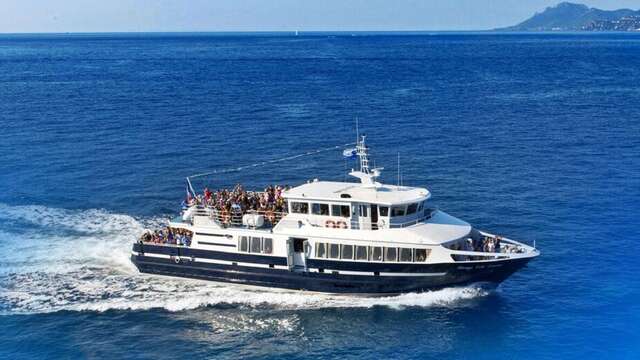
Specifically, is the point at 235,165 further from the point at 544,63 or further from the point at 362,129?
the point at 544,63

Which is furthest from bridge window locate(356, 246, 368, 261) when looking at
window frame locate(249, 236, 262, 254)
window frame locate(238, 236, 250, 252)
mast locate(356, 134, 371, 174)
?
window frame locate(238, 236, 250, 252)

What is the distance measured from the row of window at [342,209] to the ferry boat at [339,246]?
0.06m

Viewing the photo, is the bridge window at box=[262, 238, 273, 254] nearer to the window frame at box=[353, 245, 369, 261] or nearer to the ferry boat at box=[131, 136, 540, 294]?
the ferry boat at box=[131, 136, 540, 294]

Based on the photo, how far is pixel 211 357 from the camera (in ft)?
119

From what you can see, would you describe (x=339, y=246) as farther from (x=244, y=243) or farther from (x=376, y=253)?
(x=244, y=243)

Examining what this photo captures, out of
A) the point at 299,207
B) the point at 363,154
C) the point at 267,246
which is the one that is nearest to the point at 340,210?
the point at 299,207

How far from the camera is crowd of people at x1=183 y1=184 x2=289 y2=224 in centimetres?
4494

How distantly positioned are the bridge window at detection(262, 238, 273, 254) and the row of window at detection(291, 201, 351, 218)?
7.72 feet

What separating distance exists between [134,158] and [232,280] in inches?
1418

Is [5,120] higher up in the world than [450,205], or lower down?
higher up

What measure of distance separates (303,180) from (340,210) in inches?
923

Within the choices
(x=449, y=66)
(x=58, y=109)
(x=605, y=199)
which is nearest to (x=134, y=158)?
(x=58, y=109)

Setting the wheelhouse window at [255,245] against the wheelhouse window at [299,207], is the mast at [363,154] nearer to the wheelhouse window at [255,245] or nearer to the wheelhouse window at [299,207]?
the wheelhouse window at [299,207]

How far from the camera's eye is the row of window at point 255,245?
143ft
